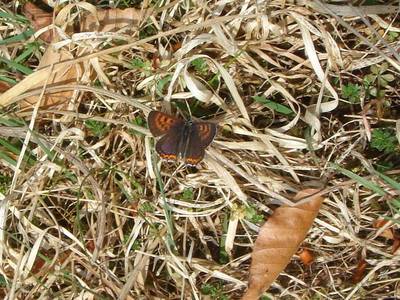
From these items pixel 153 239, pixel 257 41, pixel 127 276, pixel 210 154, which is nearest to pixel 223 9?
pixel 257 41

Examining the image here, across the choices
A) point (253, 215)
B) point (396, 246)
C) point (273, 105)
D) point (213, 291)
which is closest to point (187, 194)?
point (253, 215)

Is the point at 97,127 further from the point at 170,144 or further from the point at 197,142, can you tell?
the point at 197,142

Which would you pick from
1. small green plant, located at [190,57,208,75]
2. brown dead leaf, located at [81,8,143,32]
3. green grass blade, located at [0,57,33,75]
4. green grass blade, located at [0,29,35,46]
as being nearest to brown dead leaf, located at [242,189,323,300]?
small green plant, located at [190,57,208,75]

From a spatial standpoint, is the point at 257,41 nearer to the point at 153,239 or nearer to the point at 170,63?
the point at 170,63

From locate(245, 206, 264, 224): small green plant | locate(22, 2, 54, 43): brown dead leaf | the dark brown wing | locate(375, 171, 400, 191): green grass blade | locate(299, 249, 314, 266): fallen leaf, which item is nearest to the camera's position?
the dark brown wing

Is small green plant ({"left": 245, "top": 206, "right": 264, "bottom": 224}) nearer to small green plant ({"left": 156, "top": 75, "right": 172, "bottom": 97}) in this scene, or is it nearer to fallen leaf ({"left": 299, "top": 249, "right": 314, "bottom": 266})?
fallen leaf ({"left": 299, "top": 249, "right": 314, "bottom": 266})

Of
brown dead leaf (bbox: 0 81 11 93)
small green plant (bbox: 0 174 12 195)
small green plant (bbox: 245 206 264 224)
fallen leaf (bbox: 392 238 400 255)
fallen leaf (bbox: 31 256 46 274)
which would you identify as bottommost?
fallen leaf (bbox: 31 256 46 274)

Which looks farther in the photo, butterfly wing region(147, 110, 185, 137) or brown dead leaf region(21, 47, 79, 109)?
brown dead leaf region(21, 47, 79, 109)
